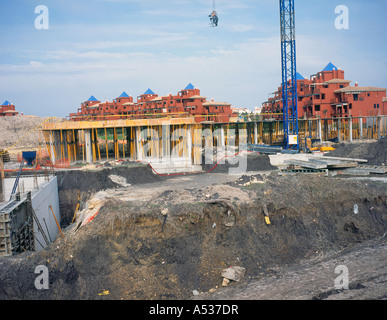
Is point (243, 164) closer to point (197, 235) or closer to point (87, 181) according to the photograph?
point (87, 181)

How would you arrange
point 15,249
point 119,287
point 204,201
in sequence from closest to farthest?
point 119,287, point 15,249, point 204,201

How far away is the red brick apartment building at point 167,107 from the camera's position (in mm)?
44719

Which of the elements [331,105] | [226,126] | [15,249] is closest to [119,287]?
[15,249]

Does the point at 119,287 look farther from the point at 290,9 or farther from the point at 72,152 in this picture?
the point at 290,9

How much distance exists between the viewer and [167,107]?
52.7 metres

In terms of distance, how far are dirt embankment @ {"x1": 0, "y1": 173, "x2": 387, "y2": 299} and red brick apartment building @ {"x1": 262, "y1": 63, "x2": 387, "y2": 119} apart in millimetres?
26531

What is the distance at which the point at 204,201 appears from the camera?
17.0 metres

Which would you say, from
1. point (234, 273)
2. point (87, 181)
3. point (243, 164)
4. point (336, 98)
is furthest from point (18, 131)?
point (234, 273)

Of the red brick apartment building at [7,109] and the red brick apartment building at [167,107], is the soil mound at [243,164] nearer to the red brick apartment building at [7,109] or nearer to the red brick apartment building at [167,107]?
the red brick apartment building at [167,107]

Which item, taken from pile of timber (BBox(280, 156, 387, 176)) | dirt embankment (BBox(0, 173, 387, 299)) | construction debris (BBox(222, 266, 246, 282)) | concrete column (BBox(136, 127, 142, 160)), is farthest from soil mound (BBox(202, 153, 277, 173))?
construction debris (BBox(222, 266, 246, 282))

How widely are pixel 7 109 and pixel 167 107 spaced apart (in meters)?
34.5

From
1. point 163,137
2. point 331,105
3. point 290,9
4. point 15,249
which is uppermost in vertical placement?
point 290,9
